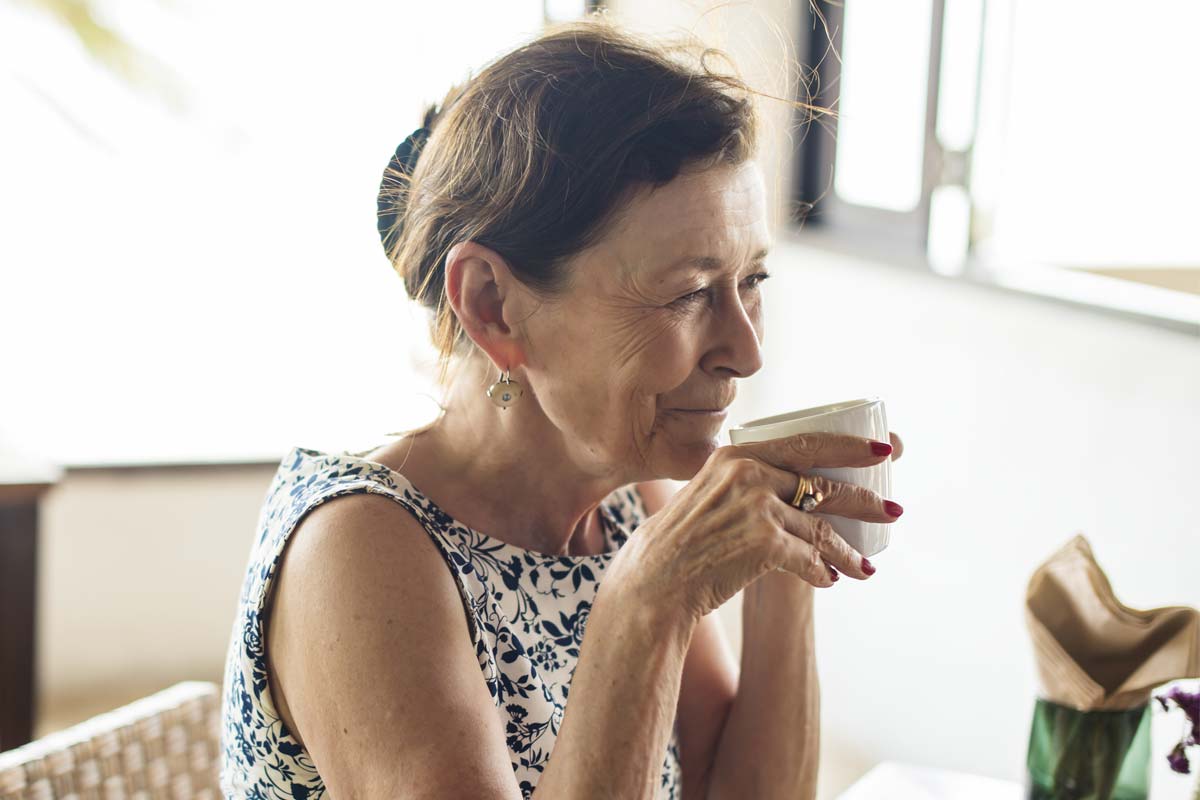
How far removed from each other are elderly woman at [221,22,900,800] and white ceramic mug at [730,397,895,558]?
1cm

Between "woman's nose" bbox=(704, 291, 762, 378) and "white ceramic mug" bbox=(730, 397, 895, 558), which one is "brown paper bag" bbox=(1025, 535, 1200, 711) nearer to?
"white ceramic mug" bbox=(730, 397, 895, 558)

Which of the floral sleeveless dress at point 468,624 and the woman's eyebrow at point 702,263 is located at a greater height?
the woman's eyebrow at point 702,263

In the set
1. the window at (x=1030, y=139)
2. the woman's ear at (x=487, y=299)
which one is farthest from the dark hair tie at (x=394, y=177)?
the window at (x=1030, y=139)

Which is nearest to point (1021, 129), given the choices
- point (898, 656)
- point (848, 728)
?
point (898, 656)

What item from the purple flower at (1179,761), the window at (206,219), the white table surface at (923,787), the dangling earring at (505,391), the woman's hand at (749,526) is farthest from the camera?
the window at (206,219)

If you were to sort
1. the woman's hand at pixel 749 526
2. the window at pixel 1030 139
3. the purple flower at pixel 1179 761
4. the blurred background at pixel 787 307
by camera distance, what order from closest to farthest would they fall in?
the woman's hand at pixel 749 526, the purple flower at pixel 1179 761, the blurred background at pixel 787 307, the window at pixel 1030 139

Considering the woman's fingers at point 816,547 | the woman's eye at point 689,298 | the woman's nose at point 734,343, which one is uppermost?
the woman's eye at point 689,298

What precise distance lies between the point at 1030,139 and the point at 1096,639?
2.07 metres

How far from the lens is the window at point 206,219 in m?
3.43

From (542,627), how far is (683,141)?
0.49 metres

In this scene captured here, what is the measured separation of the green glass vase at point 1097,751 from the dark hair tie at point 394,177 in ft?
2.63

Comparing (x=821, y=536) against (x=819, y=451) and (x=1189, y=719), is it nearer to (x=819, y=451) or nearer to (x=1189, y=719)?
(x=819, y=451)

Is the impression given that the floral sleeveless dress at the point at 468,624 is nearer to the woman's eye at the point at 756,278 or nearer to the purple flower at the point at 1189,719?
the woman's eye at the point at 756,278

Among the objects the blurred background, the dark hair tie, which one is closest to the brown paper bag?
the dark hair tie
